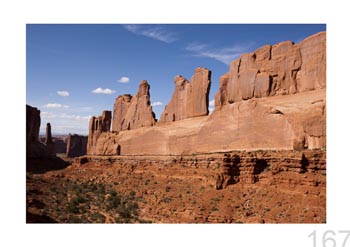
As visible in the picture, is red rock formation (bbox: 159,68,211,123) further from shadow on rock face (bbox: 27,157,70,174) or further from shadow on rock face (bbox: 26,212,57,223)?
shadow on rock face (bbox: 26,212,57,223)

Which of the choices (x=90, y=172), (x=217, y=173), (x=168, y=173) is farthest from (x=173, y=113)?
(x=217, y=173)

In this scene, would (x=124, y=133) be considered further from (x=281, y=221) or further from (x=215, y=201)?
(x=281, y=221)

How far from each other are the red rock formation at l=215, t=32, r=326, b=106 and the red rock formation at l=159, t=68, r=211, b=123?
4.22m

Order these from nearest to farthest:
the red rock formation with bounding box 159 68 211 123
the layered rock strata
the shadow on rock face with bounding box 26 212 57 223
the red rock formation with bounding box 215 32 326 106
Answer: the shadow on rock face with bounding box 26 212 57 223, the layered rock strata, the red rock formation with bounding box 215 32 326 106, the red rock formation with bounding box 159 68 211 123

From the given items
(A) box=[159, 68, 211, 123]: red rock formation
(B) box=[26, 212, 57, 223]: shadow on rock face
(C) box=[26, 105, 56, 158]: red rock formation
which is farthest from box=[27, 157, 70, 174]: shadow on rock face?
(B) box=[26, 212, 57, 223]: shadow on rock face

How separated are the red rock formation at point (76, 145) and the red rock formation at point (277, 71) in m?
73.7

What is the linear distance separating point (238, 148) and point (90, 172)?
945 inches

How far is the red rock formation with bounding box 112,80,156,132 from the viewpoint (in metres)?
50.6

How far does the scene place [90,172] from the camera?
159ft

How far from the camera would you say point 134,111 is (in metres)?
53.6

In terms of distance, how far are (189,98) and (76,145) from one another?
220ft

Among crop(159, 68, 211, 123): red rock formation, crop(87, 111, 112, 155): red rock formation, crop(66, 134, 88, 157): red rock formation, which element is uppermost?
crop(159, 68, 211, 123): red rock formation

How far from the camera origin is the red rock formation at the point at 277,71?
89.2 ft

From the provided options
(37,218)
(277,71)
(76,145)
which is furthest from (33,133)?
(277,71)
